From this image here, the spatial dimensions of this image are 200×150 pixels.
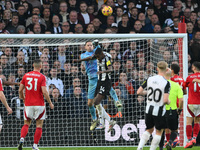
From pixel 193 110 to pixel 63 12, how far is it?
563cm

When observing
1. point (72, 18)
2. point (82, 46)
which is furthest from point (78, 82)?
point (72, 18)

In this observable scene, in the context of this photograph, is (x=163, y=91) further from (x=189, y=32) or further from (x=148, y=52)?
(x=189, y=32)

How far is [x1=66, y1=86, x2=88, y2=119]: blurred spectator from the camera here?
11.9 meters

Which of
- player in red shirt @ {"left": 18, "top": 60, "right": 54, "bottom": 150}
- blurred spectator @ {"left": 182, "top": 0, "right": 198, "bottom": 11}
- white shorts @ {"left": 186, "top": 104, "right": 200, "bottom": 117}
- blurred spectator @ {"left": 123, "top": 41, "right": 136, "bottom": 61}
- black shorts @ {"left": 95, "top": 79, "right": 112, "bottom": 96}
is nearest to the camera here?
player in red shirt @ {"left": 18, "top": 60, "right": 54, "bottom": 150}

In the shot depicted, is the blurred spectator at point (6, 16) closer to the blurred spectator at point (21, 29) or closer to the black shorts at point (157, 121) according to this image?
the blurred spectator at point (21, 29)

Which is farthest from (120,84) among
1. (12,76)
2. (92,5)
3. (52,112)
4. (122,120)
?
(92,5)

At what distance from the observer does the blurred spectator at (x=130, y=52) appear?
12.5 meters

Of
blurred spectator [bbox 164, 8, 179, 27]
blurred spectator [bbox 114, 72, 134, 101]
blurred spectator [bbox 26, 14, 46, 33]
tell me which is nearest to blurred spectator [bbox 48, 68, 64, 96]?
blurred spectator [bbox 114, 72, 134, 101]

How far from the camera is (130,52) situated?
41.5 ft

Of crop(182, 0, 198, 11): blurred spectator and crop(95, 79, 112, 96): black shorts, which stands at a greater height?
crop(182, 0, 198, 11): blurred spectator

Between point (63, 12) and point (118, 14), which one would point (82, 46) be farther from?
point (118, 14)

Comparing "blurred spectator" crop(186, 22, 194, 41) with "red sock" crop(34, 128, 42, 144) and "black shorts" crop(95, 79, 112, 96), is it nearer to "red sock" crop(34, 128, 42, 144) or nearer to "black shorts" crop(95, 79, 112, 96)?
"black shorts" crop(95, 79, 112, 96)

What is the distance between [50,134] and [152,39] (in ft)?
11.5

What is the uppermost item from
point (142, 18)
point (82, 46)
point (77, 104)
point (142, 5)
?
point (142, 5)
